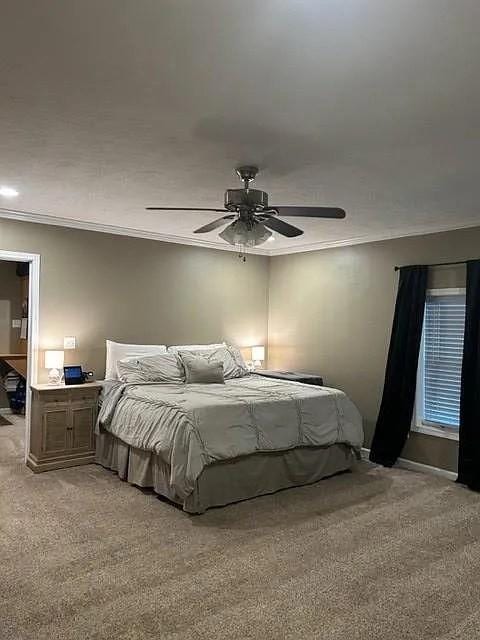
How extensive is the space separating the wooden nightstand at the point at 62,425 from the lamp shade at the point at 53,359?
8.3 inches

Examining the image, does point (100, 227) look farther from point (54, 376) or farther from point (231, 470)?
point (231, 470)

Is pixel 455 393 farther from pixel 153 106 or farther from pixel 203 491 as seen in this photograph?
pixel 153 106

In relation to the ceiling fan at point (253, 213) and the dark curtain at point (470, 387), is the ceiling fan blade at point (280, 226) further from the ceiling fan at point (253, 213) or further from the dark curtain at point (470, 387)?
the dark curtain at point (470, 387)

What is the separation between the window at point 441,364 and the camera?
5.08m

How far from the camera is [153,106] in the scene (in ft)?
8.11

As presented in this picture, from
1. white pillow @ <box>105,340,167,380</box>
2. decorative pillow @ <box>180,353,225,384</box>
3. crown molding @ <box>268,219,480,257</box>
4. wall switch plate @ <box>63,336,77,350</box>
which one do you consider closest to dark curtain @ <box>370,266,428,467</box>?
crown molding @ <box>268,219,480,257</box>

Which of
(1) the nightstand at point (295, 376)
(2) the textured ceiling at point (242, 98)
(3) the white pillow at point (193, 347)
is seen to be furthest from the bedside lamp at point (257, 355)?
(2) the textured ceiling at point (242, 98)

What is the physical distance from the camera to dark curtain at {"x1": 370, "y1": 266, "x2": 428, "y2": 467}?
17.2ft

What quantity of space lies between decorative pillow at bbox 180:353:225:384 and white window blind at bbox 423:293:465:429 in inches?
85.4

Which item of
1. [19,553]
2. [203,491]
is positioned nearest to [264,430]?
[203,491]

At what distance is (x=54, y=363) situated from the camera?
5125 millimetres

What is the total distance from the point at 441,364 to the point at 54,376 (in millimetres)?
3930

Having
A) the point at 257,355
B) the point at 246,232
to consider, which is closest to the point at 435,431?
the point at 257,355

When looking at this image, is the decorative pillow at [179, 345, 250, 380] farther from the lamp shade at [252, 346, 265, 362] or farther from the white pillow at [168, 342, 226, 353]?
the lamp shade at [252, 346, 265, 362]
